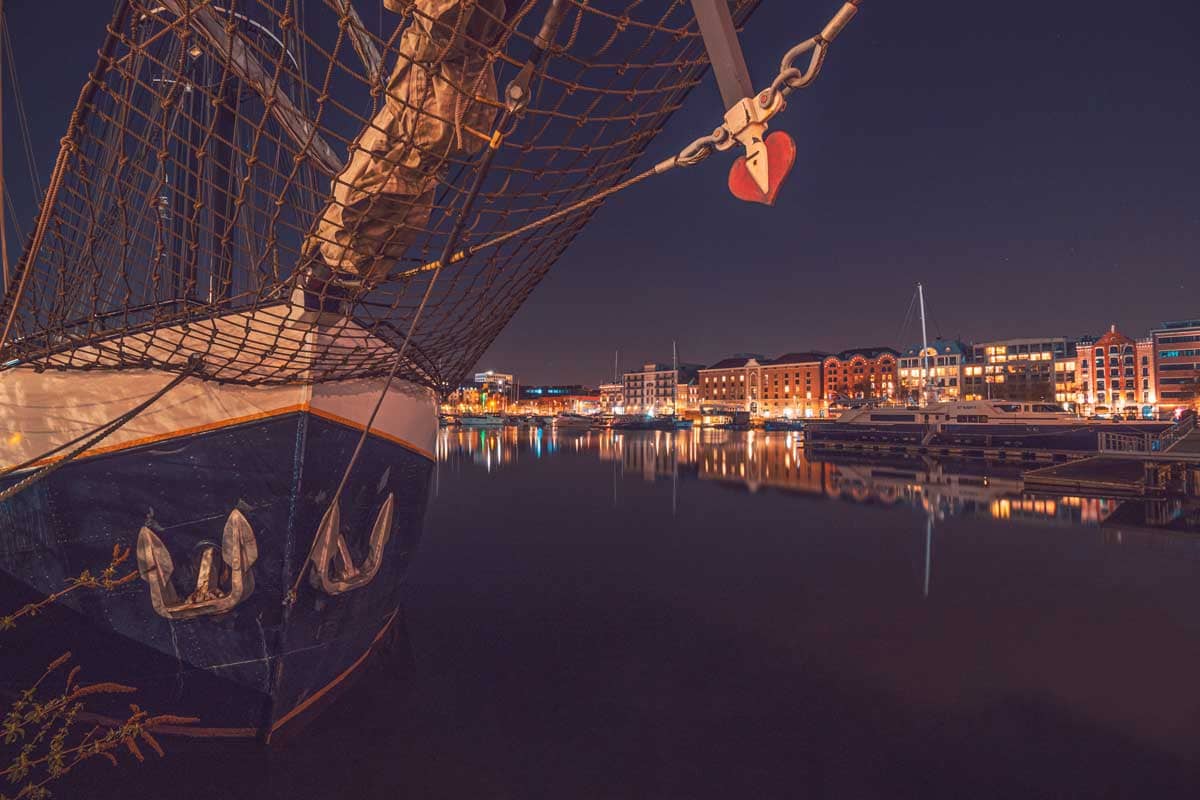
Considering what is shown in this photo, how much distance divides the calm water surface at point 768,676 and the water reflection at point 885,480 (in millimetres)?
1934

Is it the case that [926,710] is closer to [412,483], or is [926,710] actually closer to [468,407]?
[412,483]

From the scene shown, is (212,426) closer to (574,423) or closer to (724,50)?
(724,50)

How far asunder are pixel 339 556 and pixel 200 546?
0.74m

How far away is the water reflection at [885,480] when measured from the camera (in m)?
14.1

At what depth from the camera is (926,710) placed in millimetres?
4941

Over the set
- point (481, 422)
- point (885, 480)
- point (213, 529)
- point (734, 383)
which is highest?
point (734, 383)

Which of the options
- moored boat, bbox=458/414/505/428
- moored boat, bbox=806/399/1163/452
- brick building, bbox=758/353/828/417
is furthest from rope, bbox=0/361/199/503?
brick building, bbox=758/353/828/417

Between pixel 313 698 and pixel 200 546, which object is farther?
pixel 313 698

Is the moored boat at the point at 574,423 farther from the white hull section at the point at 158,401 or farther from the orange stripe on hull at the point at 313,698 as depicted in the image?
the white hull section at the point at 158,401

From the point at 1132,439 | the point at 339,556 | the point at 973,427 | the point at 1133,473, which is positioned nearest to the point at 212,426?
the point at 339,556

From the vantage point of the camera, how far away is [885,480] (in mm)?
21484

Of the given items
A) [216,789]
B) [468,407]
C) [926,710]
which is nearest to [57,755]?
[216,789]

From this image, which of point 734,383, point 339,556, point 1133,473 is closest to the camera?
point 339,556

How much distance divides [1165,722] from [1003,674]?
3.80ft
